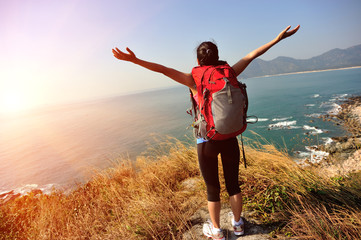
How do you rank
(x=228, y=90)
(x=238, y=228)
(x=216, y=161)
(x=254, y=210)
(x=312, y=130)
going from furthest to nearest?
(x=312, y=130) → (x=254, y=210) → (x=238, y=228) → (x=216, y=161) → (x=228, y=90)

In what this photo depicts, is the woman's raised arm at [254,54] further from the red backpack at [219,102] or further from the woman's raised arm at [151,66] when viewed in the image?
the woman's raised arm at [151,66]

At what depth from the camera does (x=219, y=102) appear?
5.75ft

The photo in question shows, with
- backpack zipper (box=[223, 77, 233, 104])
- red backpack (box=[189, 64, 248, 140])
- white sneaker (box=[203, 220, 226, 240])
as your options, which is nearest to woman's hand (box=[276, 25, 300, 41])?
red backpack (box=[189, 64, 248, 140])

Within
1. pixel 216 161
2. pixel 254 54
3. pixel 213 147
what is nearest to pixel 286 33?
pixel 254 54

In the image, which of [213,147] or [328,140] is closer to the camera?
[213,147]

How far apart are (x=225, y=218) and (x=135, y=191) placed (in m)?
2.49

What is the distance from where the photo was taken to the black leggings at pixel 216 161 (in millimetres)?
1932

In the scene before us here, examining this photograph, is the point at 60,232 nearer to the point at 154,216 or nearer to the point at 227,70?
the point at 154,216

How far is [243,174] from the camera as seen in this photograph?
137 inches

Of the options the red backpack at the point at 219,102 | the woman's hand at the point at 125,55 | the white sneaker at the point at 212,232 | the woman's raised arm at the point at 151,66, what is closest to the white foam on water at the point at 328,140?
the white sneaker at the point at 212,232

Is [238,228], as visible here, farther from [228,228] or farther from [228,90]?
[228,90]

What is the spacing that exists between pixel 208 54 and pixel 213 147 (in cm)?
99

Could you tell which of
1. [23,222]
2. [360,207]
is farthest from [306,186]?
[23,222]

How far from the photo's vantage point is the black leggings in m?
1.93
